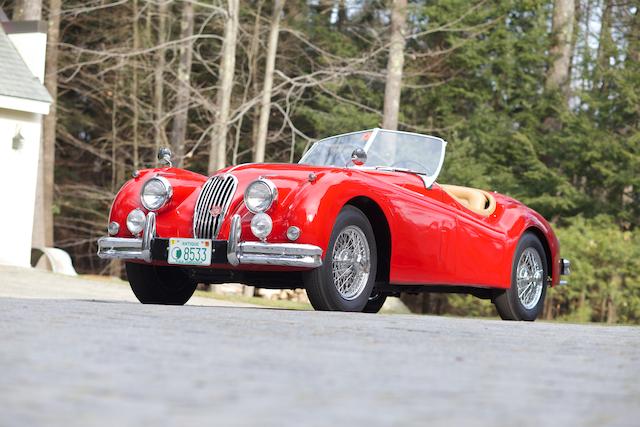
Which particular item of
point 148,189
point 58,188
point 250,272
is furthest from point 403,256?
point 58,188

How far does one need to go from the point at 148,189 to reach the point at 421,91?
22.2m

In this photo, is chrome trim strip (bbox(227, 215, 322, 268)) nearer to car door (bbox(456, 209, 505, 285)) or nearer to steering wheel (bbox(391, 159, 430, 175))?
car door (bbox(456, 209, 505, 285))

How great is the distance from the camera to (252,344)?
203 inches

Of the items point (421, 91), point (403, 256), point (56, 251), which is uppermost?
point (421, 91)

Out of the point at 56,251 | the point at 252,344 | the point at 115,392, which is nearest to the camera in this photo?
the point at 115,392

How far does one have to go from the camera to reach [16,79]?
69.6ft

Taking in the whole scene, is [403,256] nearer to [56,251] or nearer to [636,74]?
[56,251]

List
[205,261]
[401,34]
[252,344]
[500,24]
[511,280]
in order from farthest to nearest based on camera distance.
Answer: [500,24] → [401,34] → [511,280] → [205,261] → [252,344]

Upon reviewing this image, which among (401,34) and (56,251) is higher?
(401,34)

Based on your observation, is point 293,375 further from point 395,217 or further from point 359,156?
point 359,156

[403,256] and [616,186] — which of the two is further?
[616,186]

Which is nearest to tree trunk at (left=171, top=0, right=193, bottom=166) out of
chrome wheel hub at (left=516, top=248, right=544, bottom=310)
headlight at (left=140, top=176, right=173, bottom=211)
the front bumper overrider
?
chrome wheel hub at (left=516, top=248, right=544, bottom=310)

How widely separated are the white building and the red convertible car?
11.5 metres

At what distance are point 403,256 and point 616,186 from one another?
60.7 ft
